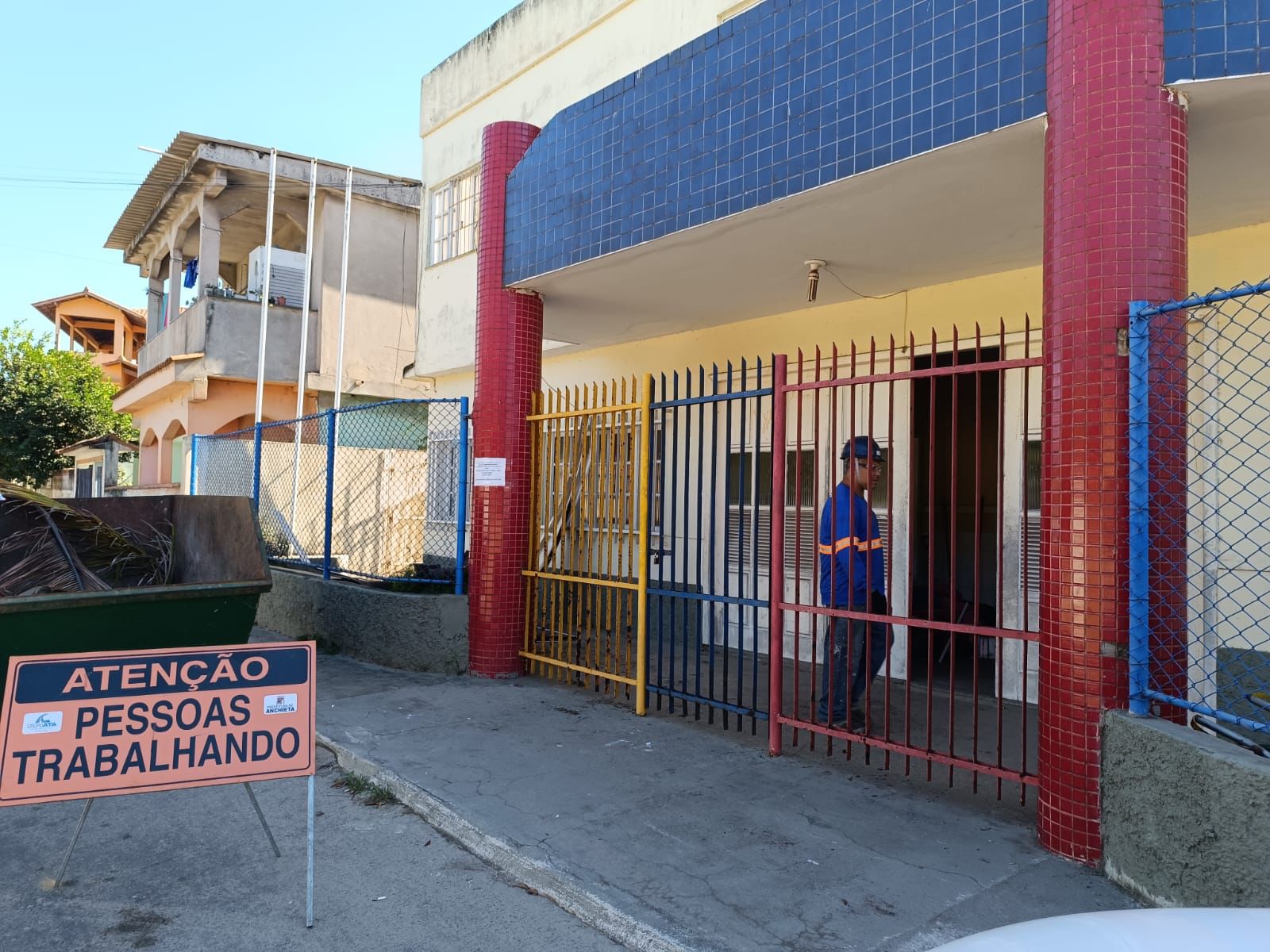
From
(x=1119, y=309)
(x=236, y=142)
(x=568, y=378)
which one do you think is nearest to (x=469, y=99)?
(x=568, y=378)

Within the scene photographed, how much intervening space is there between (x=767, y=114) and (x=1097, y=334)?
2.74 metres

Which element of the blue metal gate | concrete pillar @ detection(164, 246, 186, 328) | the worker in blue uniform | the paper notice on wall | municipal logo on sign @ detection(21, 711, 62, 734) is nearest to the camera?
municipal logo on sign @ detection(21, 711, 62, 734)

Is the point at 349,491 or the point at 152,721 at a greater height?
the point at 349,491

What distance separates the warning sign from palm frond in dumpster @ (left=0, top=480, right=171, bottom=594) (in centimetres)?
262

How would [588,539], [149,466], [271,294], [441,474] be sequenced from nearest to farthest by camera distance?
[588,539] → [441,474] → [271,294] → [149,466]

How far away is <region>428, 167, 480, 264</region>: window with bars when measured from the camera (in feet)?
40.3

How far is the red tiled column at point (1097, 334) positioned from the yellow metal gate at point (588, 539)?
289 cm

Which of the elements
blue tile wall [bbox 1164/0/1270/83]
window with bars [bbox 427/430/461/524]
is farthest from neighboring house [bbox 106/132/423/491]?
blue tile wall [bbox 1164/0/1270/83]

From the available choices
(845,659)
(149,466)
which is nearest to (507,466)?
(845,659)

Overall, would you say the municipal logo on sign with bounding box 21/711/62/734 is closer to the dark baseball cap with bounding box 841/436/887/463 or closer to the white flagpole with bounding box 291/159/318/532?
the dark baseball cap with bounding box 841/436/887/463

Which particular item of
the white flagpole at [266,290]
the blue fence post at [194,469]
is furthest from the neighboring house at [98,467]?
the blue fence post at [194,469]

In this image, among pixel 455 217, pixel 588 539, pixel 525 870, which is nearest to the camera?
pixel 525 870

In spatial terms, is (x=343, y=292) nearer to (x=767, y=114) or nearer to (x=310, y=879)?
(x=767, y=114)

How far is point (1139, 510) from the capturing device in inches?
142
